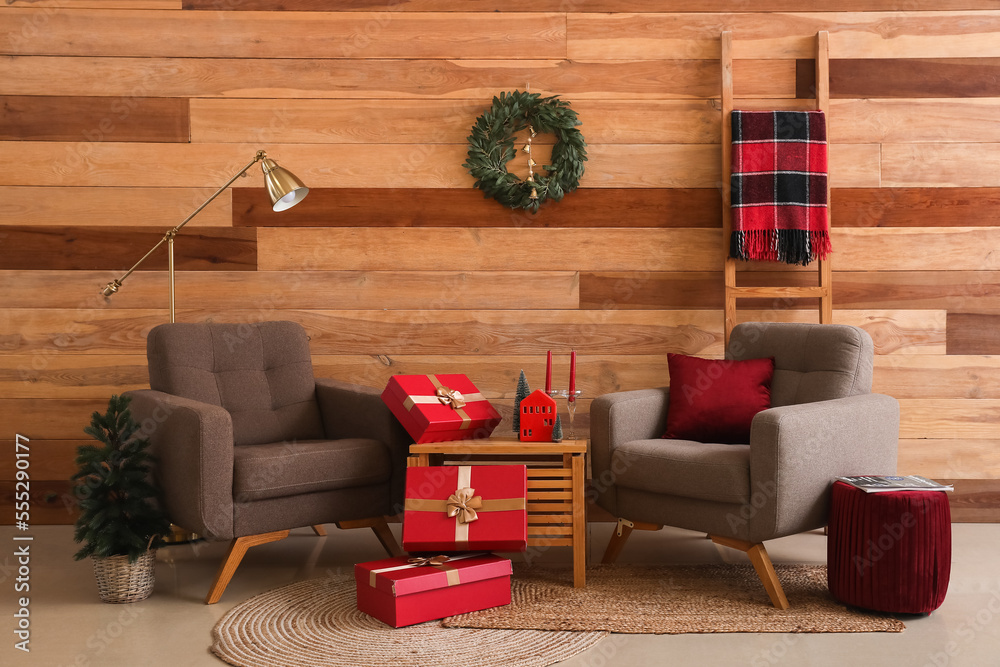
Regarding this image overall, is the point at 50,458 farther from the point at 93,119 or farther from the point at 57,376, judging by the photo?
the point at 93,119

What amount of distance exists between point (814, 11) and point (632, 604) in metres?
2.49

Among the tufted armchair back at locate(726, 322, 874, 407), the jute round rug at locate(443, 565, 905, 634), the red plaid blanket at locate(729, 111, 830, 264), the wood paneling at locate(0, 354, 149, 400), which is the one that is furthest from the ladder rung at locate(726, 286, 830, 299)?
the wood paneling at locate(0, 354, 149, 400)

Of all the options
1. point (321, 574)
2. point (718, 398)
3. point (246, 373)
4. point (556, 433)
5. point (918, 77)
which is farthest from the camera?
point (918, 77)

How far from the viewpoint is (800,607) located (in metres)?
2.37

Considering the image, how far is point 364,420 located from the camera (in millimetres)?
2898

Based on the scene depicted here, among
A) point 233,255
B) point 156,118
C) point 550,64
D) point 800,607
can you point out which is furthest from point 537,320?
point 156,118

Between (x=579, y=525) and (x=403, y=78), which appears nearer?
(x=579, y=525)

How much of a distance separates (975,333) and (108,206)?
3566 mm

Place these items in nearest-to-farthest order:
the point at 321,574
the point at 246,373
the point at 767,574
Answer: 1. the point at 767,574
2. the point at 321,574
3. the point at 246,373

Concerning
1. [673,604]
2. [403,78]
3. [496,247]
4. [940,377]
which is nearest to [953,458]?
[940,377]

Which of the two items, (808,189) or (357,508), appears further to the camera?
(808,189)

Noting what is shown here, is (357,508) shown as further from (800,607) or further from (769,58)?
(769,58)

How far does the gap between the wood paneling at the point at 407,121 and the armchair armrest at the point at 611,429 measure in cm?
120

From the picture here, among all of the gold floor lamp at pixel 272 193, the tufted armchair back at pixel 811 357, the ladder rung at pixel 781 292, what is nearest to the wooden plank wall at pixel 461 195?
the ladder rung at pixel 781 292
